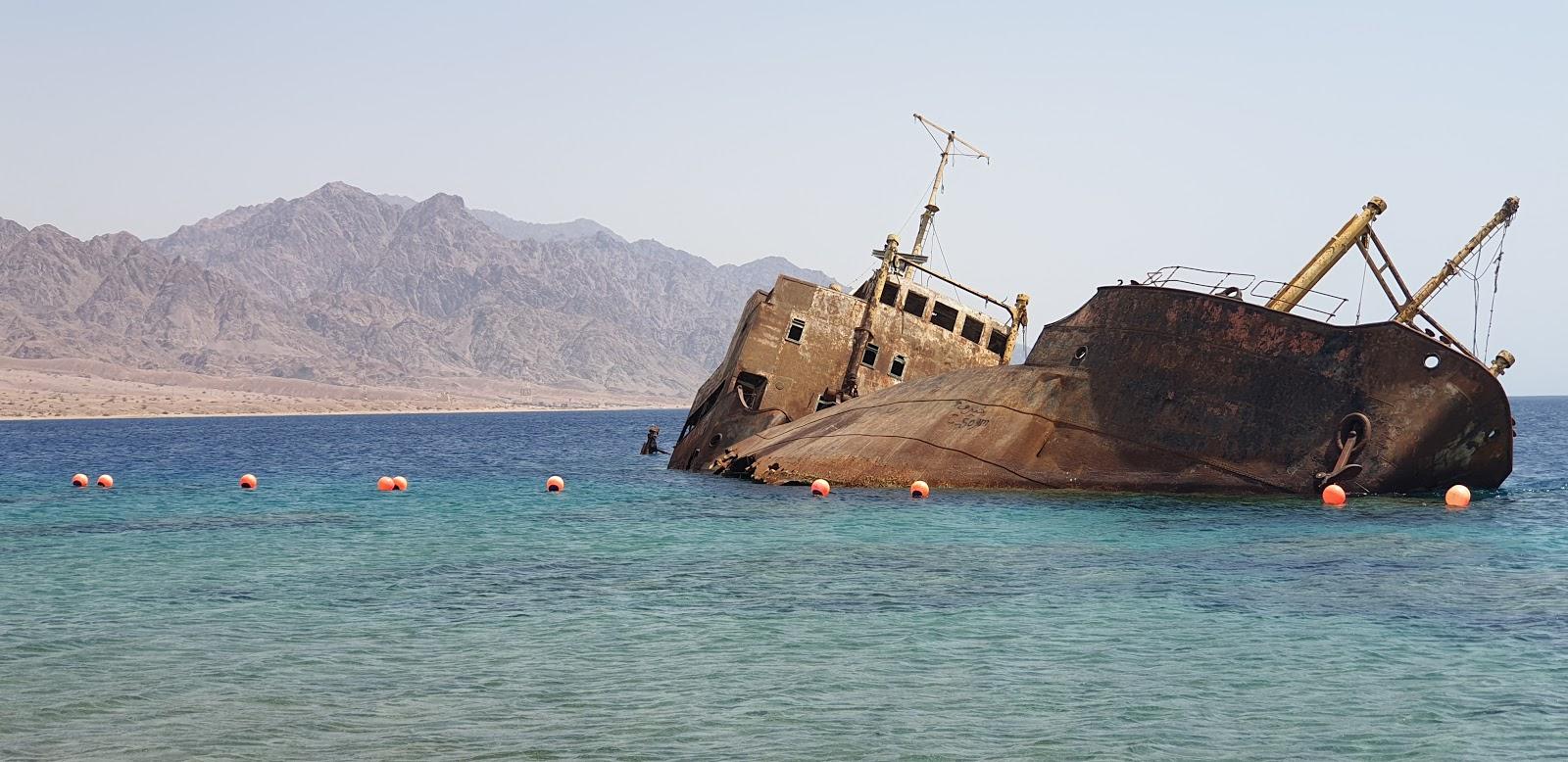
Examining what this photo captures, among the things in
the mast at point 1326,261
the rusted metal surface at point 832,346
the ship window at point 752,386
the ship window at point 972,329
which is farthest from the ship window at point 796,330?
the mast at point 1326,261

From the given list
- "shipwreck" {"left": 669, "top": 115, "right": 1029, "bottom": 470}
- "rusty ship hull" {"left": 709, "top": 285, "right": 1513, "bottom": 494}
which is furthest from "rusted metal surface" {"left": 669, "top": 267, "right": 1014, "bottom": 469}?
"rusty ship hull" {"left": 709, "top": 285, "right": 1513, "bottom": 494}

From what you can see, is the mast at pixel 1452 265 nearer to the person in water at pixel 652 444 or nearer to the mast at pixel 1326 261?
the mast at pixel 1326 261

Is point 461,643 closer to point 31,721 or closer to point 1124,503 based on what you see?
point 31,721

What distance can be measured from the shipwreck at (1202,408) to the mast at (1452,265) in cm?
3

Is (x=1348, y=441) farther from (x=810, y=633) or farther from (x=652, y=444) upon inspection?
(x=652, y=444)

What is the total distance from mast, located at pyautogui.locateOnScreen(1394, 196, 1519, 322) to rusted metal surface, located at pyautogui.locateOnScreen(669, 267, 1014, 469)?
12.4 meters

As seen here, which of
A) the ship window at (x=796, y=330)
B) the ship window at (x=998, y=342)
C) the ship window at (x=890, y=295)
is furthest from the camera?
→ the ship window at (x=998, y=342)

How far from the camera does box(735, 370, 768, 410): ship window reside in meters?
37.1

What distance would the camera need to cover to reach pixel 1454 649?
14805 millimetres

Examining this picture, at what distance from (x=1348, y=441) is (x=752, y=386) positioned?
15.5m

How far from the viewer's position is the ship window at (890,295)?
126 ft

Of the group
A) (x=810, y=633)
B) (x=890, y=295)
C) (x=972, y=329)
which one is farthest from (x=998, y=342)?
(x=810, y=633)

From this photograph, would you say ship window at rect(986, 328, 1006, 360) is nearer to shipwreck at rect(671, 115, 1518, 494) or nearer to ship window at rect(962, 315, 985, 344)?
ship window at rect(962, 315, 985, 344)

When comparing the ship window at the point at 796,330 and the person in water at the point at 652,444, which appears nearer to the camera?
the ship window at the point at 796,330
